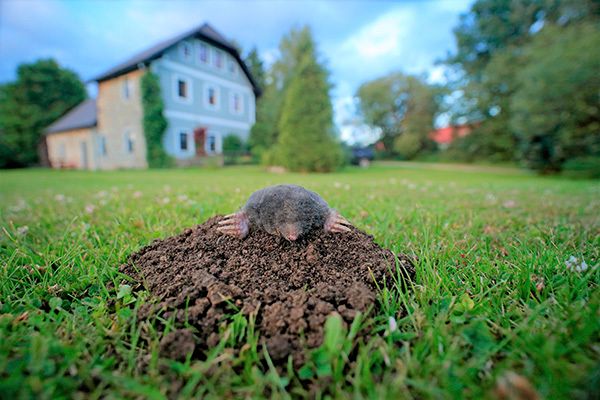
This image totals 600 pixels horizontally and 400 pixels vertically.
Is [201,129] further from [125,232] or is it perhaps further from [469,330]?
[469,330]

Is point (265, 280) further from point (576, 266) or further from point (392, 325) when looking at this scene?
point (576, 266)

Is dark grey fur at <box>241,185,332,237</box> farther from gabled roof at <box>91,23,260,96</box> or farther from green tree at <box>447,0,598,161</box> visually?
green tree at <box>447,0,598,161</box>

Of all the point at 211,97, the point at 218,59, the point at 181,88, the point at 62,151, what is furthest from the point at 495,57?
the point at 62,151

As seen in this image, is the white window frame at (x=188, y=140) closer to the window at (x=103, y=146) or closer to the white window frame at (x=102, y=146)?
the white window frame at (x=102, y=146)

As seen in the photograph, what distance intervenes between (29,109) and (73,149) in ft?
29.2

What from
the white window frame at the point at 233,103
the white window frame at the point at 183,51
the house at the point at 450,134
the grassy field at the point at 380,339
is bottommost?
the grassy field at the point at 380,339

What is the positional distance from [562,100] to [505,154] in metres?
11.2

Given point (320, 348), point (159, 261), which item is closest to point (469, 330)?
point (320, 348)

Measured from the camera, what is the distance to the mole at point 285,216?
1374 millimetres

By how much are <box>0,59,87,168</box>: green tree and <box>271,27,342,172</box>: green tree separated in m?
25.1

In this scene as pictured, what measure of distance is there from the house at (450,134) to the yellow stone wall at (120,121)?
81.6 ft

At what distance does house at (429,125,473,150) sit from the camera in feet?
84.3

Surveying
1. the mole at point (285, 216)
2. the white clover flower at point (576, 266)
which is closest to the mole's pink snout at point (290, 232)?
the mole at point (285, 216)

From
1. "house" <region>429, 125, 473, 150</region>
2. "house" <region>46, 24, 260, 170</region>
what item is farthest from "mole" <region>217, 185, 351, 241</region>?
"house" <region>429, 125, 473, 150</region>
